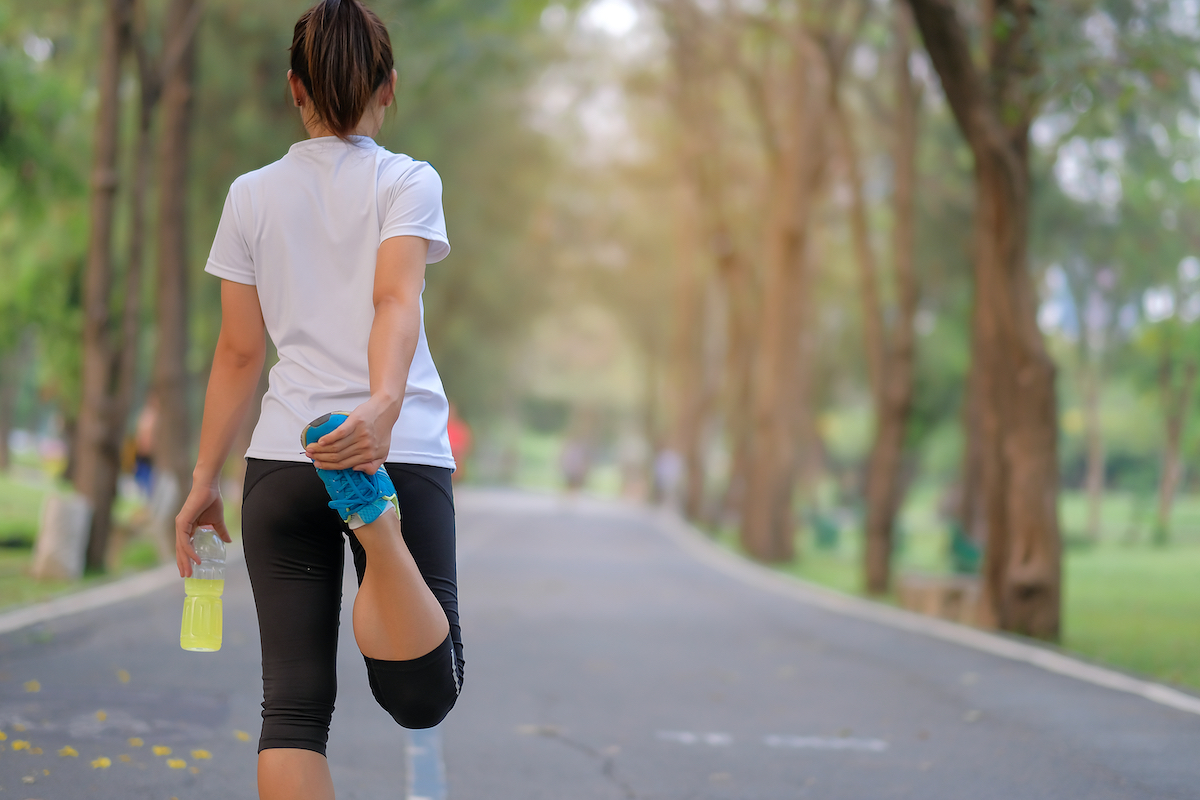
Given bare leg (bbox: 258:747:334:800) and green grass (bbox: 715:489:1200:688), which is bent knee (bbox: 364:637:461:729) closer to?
bare leg (bbox: 258:747:334:800)

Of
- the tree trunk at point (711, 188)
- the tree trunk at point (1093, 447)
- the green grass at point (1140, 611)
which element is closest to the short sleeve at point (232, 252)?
the green grass at point (1140, 611)

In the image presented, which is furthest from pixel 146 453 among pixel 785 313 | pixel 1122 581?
pixel 1122 581

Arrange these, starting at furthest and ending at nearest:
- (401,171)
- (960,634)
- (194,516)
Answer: (960,634)
(194,516)
(401,171)

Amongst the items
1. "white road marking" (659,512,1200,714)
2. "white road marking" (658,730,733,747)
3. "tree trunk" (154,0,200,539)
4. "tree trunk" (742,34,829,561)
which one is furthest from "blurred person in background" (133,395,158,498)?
"white road marking" (658,730,733,747)

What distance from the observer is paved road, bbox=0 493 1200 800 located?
5633 mm

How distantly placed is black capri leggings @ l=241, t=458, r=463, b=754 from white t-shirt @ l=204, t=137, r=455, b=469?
70 millimetres

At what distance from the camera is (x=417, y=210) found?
309 centimetres

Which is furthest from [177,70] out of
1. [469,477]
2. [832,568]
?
[469,477]

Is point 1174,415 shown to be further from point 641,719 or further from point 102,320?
point 102,320

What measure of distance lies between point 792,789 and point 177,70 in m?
15.0

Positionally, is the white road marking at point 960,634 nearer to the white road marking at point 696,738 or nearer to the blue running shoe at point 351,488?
the white road marking at point 696,738

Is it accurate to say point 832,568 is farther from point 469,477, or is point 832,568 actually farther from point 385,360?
point 469,477

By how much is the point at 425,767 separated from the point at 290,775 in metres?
2.94

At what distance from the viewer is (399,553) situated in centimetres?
297
